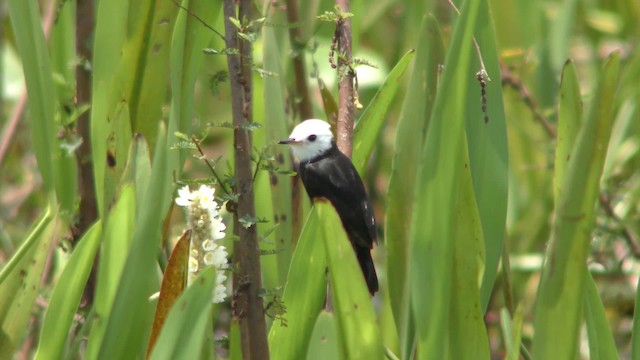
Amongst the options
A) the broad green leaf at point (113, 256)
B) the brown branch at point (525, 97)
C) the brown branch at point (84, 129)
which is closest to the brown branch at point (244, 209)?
the broad green leaf at point (113, 256)

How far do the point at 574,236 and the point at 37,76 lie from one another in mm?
782

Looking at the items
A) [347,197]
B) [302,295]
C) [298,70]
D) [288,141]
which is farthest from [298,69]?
[302,295]

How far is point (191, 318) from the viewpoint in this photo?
3.83 ft

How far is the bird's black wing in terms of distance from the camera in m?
2.06

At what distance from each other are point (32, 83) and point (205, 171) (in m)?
1.81

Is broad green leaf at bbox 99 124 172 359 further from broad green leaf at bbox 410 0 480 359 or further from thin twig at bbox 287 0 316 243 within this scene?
thin twig at bbox 287 0 316 243

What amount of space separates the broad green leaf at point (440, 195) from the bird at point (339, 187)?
605 mm

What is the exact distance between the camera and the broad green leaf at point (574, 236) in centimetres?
122

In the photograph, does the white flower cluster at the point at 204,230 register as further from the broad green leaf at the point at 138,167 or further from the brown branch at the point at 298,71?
the brown branch at the point at 298,71

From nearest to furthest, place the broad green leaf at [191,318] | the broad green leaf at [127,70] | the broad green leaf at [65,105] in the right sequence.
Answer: the broad green leaf at [191,318] < the broad green leaf at [127,70] < the broad green leaf at [65,105]

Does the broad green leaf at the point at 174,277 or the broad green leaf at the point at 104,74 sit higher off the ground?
the broad green leaf at the point at 104,74

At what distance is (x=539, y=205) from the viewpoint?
3078mm

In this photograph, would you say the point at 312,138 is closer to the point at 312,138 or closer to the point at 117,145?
the point at 312,138

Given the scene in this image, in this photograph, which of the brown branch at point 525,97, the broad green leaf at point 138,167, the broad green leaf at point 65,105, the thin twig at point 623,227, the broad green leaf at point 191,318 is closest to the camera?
the broad green leaf at point 191,318
